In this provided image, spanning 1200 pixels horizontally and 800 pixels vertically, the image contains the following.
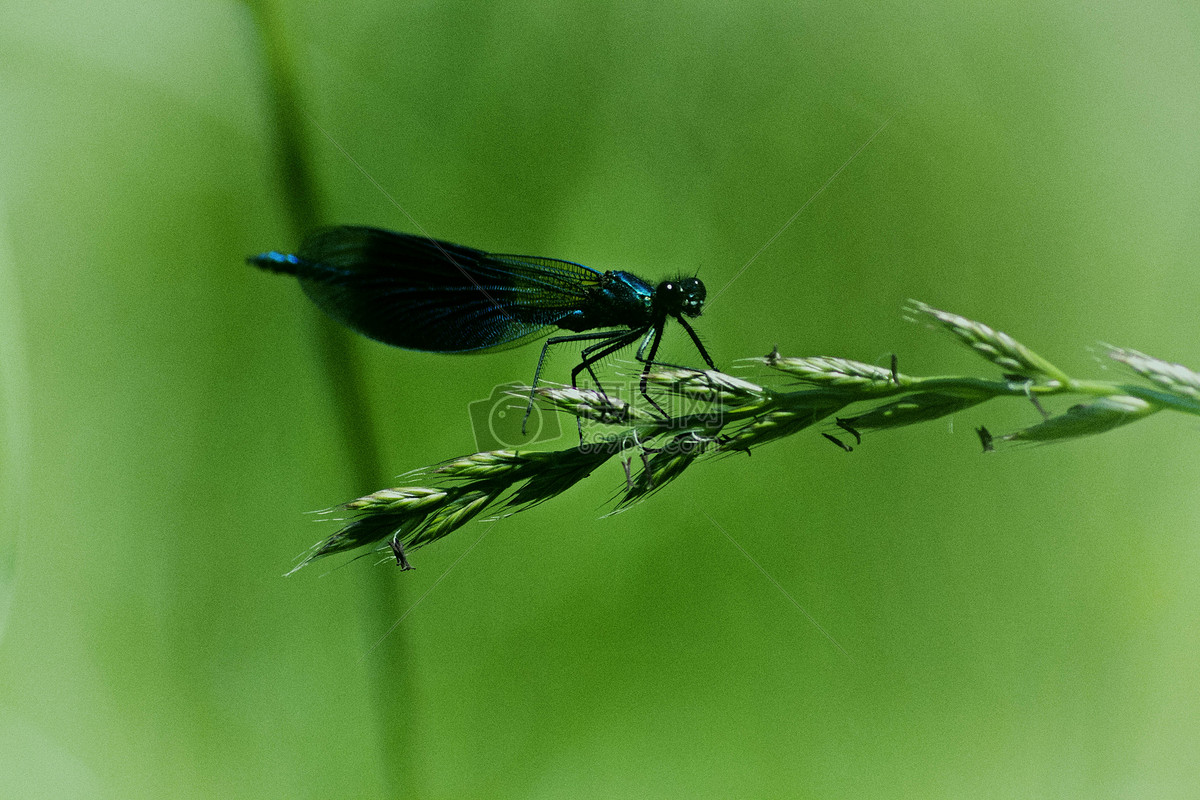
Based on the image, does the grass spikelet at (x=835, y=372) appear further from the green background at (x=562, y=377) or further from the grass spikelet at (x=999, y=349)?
the green background at (x=562, y=377)

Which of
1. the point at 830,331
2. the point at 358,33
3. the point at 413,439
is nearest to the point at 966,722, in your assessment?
the point at 830,331

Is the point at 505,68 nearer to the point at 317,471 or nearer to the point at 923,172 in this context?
the point at 923,172

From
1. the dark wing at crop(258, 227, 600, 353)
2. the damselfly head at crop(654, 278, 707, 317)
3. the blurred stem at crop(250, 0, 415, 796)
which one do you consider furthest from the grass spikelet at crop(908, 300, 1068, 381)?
the blurred stem at crop(250, 0, 415, 796)

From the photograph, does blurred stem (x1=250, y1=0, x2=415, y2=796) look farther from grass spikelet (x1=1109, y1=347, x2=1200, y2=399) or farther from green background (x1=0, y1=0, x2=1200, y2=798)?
grass spikelet (x1=1109, y1=347, x2=1200, y2=399)

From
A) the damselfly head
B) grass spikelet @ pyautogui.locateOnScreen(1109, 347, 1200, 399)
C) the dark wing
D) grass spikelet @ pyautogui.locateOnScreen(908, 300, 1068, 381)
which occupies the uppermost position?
the dark wing

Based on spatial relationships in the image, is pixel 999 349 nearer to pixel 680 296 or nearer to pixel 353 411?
pixel 680 296

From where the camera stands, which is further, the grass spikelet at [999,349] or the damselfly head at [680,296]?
the damselfly head at [680,296]

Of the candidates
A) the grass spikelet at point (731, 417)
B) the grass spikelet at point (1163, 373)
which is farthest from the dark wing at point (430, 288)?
the grass spikelet at point (1163, 373)
